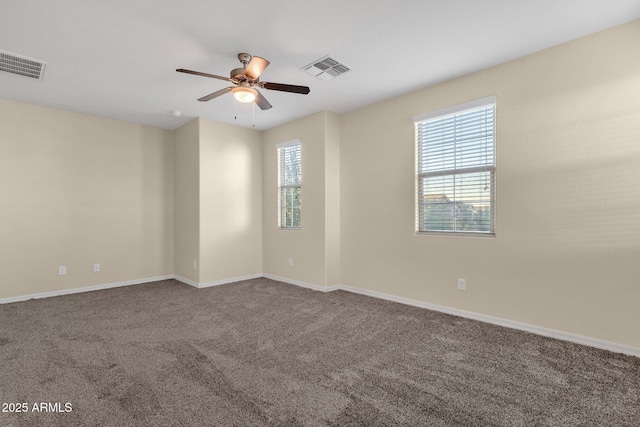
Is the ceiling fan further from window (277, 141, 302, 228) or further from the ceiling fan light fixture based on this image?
window (277, 141, 302, 228)

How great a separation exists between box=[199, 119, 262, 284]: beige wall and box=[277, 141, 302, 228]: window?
502 millimetres

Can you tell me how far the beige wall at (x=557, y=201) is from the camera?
2.57 metres

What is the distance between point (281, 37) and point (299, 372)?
269 centimetres

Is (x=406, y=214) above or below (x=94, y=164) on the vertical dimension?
below

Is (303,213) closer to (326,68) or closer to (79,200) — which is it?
(326,68)

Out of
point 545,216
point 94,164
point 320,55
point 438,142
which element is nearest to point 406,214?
point 438,142

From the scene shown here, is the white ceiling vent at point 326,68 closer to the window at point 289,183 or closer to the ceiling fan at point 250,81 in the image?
the ceiling fan at point 250,81

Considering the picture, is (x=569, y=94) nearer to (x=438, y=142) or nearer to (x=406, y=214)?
(x=438, y=142)

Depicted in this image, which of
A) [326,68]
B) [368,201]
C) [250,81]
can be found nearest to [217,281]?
[368,201]

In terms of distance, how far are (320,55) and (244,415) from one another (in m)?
2.95

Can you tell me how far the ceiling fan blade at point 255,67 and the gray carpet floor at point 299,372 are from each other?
236 cm

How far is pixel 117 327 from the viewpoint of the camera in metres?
3.20

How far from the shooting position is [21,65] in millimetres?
3156

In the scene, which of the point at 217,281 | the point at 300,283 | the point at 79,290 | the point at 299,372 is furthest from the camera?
the point at 217,281
